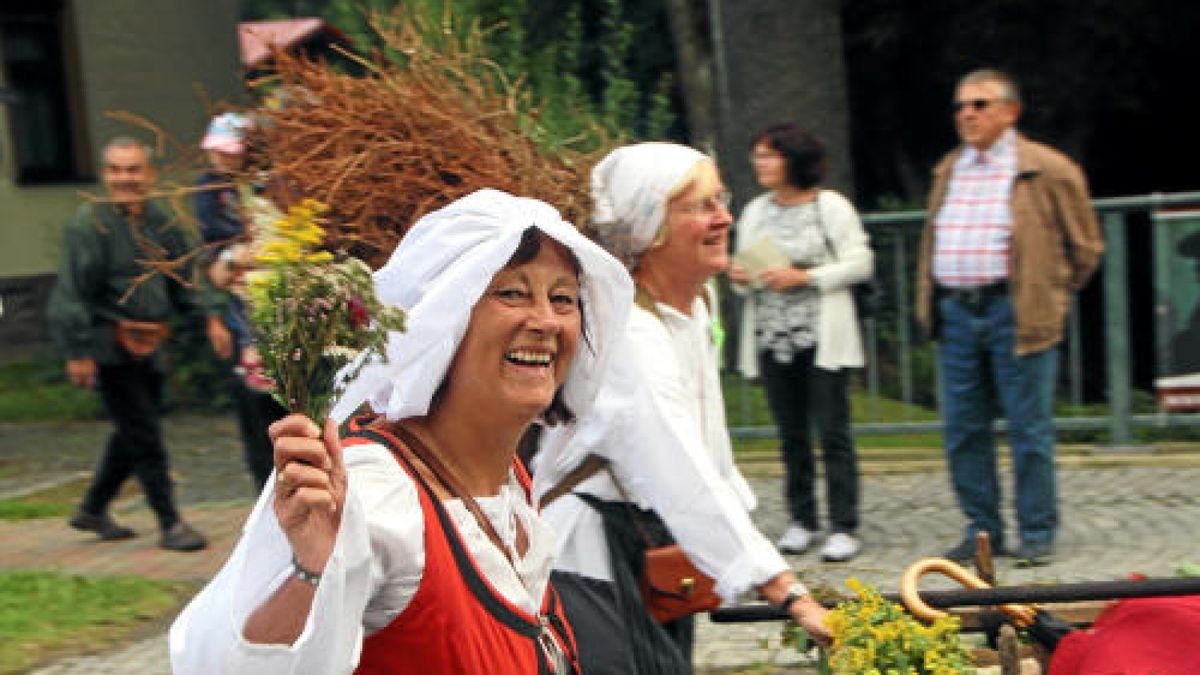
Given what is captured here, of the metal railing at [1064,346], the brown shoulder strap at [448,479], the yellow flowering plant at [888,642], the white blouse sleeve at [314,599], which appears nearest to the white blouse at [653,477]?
the yellow flowering plant at [888,642]

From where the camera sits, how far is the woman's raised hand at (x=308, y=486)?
206 centimetres

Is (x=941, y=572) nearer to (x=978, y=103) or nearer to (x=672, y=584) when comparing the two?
(x=672, y=584)

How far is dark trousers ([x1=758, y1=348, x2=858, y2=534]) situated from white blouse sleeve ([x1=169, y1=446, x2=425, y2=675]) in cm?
543

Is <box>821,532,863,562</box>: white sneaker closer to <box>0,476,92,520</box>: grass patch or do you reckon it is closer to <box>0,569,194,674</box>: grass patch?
<box>0,569,194,674</box>: grass patch

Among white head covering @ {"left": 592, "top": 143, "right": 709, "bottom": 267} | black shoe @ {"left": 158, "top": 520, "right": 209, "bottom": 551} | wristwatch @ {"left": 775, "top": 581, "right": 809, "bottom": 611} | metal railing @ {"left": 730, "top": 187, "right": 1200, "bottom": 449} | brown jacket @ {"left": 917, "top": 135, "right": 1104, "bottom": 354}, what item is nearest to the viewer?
wristwatch @ {"left": 775, "top": 581, "right": 809, "bottom": 611}

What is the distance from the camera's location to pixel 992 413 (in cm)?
759

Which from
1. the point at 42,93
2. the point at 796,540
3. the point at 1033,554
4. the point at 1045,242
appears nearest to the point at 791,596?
the point at 1045,242

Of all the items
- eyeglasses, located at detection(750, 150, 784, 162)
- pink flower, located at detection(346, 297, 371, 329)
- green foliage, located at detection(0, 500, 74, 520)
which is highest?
eyeglasses, located at detection(750, 150, 784, 162)

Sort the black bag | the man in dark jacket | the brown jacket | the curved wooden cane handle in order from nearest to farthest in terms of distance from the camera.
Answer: the curved wooden cane handle, the brown jacket, the black bag, the man in dark jacket

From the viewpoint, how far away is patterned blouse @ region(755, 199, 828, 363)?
7559 millimetres

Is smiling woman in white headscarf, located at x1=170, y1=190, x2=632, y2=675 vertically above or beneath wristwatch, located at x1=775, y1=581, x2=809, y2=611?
above

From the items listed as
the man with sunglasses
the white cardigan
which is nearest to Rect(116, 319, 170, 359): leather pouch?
the white cardigan

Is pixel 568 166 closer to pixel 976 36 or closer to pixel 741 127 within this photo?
→ pixel 741 127

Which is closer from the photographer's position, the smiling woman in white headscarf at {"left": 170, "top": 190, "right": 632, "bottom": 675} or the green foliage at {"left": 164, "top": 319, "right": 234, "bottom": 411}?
the smiling woman in white headscarf at {"left": 170, "top": 190, "right": 632, "bottom": 675}
